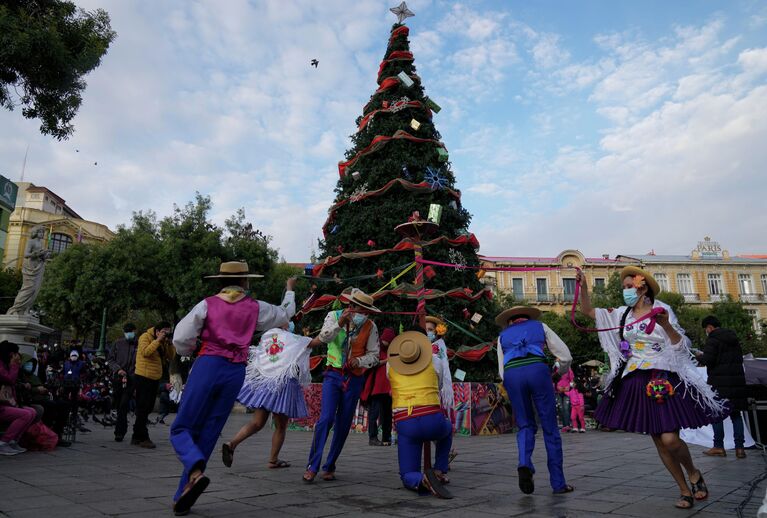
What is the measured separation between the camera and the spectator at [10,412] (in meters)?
6.38

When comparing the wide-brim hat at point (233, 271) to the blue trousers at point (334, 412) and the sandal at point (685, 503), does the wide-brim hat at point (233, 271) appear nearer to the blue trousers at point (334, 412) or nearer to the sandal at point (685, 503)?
the blue trousers at point (334, 412)

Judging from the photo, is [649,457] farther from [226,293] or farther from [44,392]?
[44,392]

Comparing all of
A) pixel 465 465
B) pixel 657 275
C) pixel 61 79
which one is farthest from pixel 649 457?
pixel 657 275

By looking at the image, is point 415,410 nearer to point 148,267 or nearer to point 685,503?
point 685,503

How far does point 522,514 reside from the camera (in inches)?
145

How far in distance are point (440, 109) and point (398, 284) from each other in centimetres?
584

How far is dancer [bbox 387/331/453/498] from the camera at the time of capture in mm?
4348

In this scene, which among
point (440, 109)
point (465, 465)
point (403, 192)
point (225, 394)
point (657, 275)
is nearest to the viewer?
point (225, 394)

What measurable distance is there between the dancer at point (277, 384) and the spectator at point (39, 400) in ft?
11.8

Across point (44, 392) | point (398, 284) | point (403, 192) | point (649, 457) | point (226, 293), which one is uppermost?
point (403, 192)

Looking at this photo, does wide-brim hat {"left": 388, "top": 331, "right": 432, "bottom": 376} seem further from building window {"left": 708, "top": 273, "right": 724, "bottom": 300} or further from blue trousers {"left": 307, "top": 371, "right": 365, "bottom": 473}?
building window {"left": 708, "top": 273, "right": 724, "bottom": 300}

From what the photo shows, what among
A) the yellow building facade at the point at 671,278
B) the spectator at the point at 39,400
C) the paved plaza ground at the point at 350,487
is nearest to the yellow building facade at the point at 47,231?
the yellow building facade at the point at 671,278

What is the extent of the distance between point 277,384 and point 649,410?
12.5ft

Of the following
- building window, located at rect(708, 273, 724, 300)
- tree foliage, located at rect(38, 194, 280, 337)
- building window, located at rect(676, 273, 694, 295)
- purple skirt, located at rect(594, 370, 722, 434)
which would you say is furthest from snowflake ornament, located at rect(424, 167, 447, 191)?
building window, located at rect(708, 273, 724, 300)
